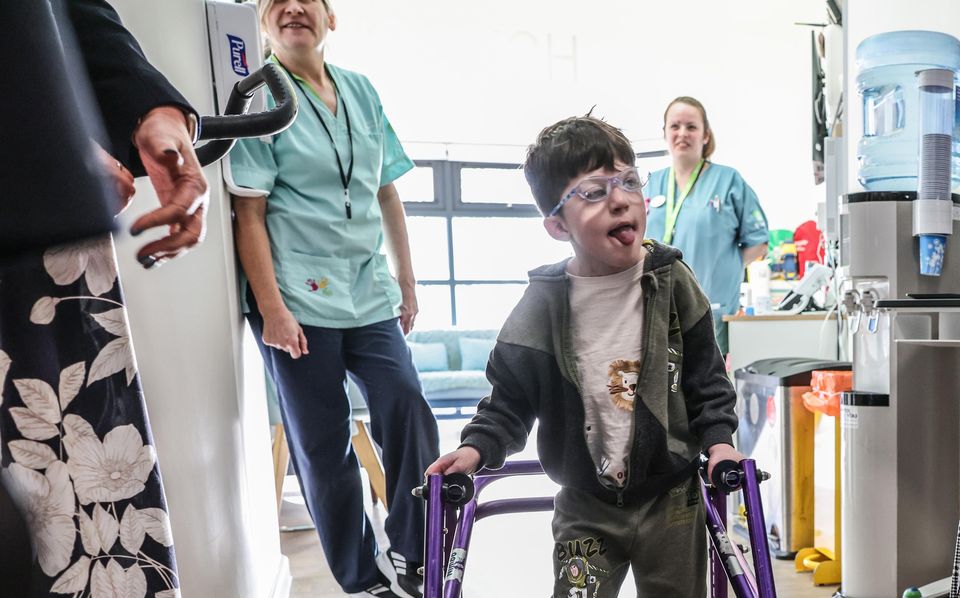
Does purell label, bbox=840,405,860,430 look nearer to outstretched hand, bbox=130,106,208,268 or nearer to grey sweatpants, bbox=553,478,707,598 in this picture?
grey sweatpants, bbox=553,478,707,598

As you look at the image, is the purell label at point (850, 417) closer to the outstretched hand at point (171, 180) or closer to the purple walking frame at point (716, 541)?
the purple walking frame at point (716, 541)

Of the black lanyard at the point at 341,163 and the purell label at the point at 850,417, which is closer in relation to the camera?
the black lanyard at the point at 341,163

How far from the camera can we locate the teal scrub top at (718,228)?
108 inches

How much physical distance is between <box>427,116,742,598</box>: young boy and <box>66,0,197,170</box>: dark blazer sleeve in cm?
63

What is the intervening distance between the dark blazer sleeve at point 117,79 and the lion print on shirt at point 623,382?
2.51ft

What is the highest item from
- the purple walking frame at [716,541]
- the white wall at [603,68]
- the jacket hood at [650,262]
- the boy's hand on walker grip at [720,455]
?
the white wall at [603,68]

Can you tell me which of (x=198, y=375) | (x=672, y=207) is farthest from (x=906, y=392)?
(x=198, y=375)

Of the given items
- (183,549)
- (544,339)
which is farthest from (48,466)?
(544,339)

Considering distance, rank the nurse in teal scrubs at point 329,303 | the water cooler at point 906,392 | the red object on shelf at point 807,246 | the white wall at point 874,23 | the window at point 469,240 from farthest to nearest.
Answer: the window at point 469,240 < the red object on shelf at point 807,246 < the white wall at point 874,23 < the water cooler at point 906,392 < the nurse in teal scrubs at point 329,303

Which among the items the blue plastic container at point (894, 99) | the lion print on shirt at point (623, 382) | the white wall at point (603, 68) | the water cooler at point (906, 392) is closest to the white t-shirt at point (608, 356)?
the lion print on shirt at point (623, 382)

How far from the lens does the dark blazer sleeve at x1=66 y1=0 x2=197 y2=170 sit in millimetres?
481

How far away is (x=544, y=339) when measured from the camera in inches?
43.9

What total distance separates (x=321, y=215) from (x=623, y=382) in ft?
2.85

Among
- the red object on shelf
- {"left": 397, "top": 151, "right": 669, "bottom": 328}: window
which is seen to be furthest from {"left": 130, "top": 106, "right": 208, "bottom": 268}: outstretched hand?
{"left": 397, "top": 151, "right": 669, "bottom": 328}: window
